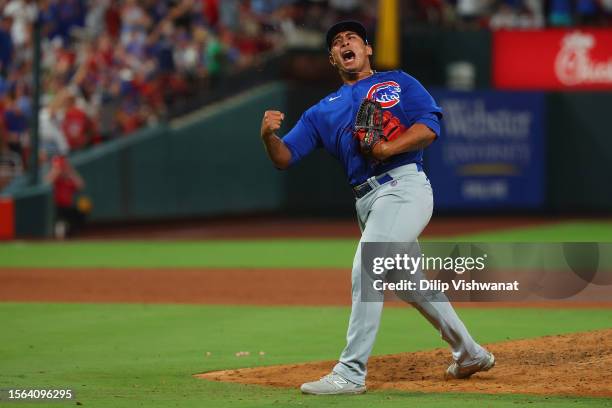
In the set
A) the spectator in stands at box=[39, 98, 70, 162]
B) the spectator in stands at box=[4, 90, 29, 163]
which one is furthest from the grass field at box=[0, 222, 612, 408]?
the spectator in stands at box=[4, 90, 29, 163]

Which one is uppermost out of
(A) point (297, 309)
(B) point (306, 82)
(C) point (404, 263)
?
(B) point (306, 82)

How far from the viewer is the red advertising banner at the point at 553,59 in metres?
22.6

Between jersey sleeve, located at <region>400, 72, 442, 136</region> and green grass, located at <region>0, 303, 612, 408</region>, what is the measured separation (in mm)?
1481

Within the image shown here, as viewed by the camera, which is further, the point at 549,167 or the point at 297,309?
the point at 549,167

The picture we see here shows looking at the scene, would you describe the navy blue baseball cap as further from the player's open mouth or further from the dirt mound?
the dirt mound

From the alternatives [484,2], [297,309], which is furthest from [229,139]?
[297,309]

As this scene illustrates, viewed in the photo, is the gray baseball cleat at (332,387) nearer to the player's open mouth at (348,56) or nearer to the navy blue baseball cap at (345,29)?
the player's open mouth at (348,56)

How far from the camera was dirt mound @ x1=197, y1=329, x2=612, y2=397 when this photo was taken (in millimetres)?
6301

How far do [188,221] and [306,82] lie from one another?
346 centimetres

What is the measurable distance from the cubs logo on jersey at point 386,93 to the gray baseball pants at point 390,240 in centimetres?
36

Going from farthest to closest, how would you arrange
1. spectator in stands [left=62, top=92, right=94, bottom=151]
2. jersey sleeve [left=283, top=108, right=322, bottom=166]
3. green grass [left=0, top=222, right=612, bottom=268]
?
spectator in stands [left=62, top=92, right=94, bottom=151], green grass [left=0, top=222, right=612, bottom=268], jersey sleeve [left=283, top=108, right=322, bottom=166]

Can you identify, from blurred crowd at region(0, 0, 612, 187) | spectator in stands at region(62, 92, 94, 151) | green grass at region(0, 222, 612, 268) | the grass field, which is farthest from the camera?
blurred crowd at region(0, 0, 612, 187)

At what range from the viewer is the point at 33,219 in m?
18.2

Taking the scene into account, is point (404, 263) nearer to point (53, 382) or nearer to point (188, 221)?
point (53, 382)
